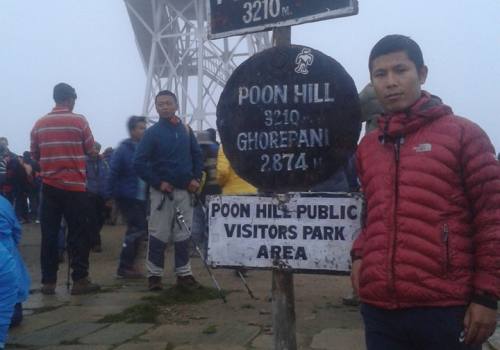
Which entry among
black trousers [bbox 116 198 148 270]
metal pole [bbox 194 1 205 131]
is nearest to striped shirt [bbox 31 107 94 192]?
black trousers [bbox 116 198 148 270]

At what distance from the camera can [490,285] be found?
2432 mm

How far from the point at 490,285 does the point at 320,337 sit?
2.69 meters

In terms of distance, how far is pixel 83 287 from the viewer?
Result: 704 cm

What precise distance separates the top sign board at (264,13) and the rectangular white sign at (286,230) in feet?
2.85

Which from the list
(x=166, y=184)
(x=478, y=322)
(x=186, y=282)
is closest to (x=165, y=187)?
(x=166, y=184)

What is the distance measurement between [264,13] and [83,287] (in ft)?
14.9

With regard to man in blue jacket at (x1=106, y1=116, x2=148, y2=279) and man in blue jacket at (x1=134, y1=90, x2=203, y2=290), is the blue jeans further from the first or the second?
man in blue jacket at (x1=106, y1=116, x2=148, y2=279)

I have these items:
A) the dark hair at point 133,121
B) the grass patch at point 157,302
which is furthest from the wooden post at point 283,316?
the dark hair at point 133,121

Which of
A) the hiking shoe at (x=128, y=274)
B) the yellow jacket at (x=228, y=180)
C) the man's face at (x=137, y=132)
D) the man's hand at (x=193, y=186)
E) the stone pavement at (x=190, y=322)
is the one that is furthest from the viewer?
the man's face at (x=137, y=132)

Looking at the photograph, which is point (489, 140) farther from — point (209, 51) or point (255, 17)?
point (209, 51)

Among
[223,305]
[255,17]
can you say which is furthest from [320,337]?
[255,17]

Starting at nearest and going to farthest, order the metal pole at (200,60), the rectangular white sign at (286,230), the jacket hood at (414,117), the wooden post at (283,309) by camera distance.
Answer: the jacket hood at (414,117) → the rectangular white sign at (286,230) → the wooden post at (283,309) → the metal pole at (200,60)

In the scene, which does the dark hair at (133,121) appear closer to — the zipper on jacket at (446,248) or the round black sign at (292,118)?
the round black sign at (292,118)

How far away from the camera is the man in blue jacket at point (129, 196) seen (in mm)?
8219
